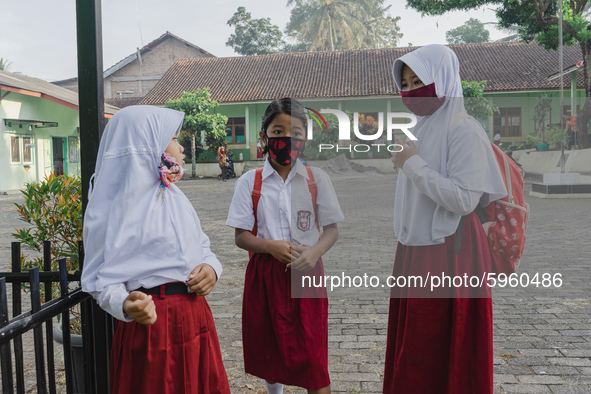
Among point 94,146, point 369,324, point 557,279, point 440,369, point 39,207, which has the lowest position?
point 369,324

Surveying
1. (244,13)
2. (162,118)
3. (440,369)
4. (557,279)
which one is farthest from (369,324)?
(244,13)

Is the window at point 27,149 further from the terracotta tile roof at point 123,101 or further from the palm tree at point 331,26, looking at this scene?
the palm tree at point 331,26

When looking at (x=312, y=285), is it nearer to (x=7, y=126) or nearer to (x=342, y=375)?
(x=342, y=375)

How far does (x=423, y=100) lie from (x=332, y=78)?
25.7 metres

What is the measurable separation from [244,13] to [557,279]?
134ft

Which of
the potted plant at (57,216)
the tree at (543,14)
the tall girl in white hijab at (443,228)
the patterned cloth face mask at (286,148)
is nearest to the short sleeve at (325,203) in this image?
the patterned cloth face mask at (286,148)

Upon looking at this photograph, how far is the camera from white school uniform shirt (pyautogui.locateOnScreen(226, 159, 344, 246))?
7.80ft

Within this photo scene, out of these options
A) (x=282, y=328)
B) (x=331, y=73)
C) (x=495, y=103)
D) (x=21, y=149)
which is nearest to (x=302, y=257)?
(x=282, y=328)

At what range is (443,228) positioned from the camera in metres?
2.01

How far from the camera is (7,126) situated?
1852cm

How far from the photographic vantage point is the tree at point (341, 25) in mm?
38688

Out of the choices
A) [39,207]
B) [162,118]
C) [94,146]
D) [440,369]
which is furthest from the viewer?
[39,207]

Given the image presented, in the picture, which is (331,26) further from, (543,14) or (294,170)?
(294,170)

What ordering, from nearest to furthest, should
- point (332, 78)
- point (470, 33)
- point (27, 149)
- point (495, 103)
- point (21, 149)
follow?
point (495, 103) → point (21, 149) → point (27, 149) → point (332, 78) → point (470, 33)
